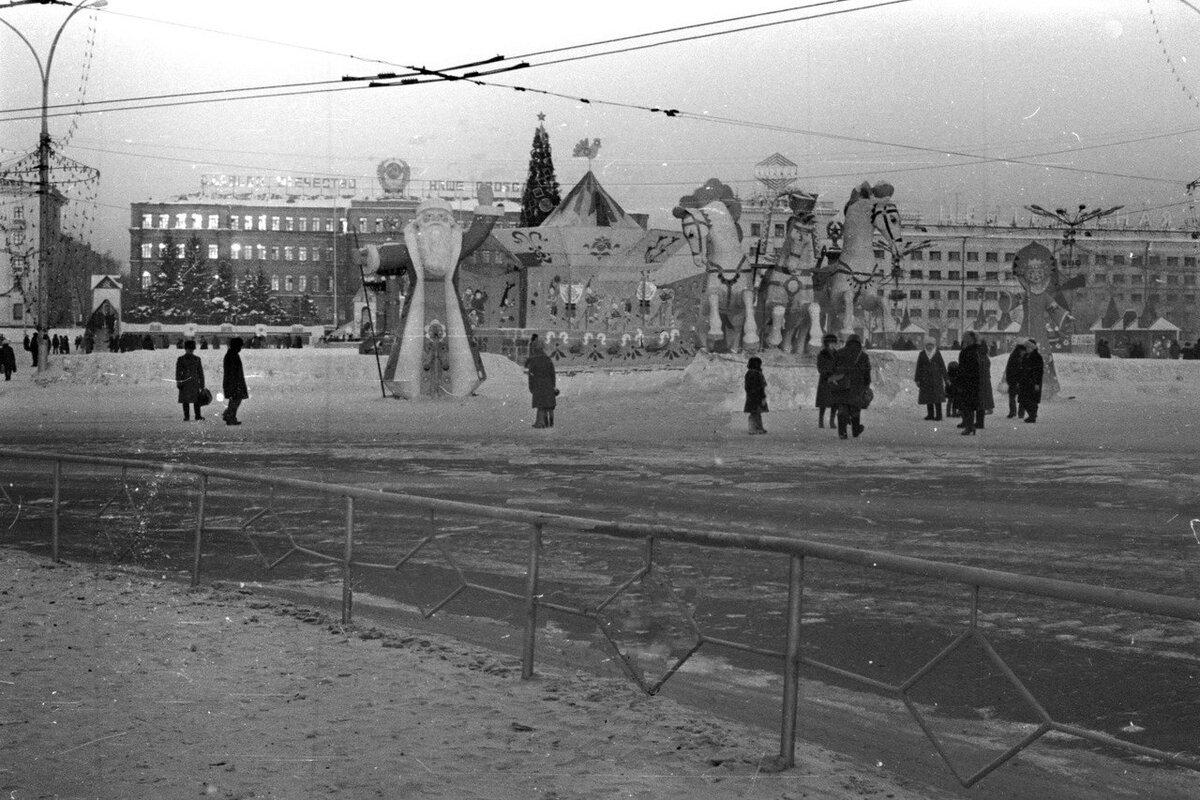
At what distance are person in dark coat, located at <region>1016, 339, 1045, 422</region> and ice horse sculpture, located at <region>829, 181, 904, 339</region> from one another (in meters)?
7.44

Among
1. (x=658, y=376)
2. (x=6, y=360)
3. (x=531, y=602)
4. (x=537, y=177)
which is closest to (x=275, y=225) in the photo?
(x=537, y=177)

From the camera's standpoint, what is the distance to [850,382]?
23047 mm

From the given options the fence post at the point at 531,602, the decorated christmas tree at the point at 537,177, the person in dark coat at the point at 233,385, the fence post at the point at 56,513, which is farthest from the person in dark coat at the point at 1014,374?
the decorated christmas tree at the point at 537,177

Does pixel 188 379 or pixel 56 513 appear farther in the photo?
pixel 188 379

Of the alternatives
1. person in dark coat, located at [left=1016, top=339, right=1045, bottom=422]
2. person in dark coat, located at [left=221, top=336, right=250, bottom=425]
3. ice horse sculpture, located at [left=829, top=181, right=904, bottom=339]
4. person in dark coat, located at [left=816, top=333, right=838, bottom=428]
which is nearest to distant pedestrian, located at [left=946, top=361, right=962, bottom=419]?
person in dark coat, located at [left=1016, top=339, right=1045, bottom=422]

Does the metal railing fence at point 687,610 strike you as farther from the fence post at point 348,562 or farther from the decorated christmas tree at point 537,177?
the decorated christmas tree at point 537,177

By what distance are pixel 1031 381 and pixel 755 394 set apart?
5520mm

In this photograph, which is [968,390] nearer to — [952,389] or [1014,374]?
[952,389]

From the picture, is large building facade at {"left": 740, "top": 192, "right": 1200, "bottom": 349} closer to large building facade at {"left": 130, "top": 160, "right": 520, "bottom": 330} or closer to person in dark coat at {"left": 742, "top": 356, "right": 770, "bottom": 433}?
person in dark coat at {"left": 742, "top": 356, "right": 770, "bottom": 433}

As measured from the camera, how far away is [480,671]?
657 cm

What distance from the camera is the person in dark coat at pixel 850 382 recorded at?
23.1 metres

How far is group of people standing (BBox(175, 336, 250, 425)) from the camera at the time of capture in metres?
27.1

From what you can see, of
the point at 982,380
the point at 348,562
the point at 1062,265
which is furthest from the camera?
the point at 1062,265

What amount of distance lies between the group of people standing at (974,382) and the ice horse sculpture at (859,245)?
5830 mm
